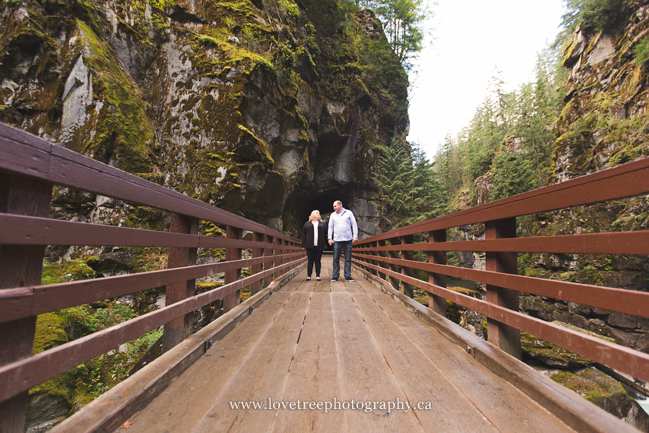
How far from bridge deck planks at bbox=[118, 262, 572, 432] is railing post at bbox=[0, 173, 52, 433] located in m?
0.47

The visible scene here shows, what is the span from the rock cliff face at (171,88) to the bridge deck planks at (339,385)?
26.5ft

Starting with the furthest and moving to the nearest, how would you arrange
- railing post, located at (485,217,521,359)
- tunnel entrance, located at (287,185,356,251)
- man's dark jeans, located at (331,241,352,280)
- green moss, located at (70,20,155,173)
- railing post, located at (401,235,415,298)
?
tunnel entrance, located at (287,185,356,251)
green moss, located at (70,20,155,173)
man's dark jeans, located at (331,241,352,280)
railing post, located at (401,235,415,298)
railing post, located at (485,217,521,359)

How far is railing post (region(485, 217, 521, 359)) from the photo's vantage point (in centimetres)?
213

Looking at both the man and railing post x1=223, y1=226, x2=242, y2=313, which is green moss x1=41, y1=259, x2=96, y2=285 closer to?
railing post x1=223, y1=226, x2=242, y2=313

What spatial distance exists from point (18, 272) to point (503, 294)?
287 cm

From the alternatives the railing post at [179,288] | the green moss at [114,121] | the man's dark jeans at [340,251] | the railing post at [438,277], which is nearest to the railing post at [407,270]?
the railing post at [438,277]

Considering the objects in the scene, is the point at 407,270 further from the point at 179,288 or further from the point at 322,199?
the point at 322,199

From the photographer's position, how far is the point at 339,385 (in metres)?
1.76

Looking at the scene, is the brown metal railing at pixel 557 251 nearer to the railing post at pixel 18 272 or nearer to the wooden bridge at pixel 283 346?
the wooden bridge at pixel 283 346

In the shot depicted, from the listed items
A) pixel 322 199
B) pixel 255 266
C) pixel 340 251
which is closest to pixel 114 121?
pixel 255 266

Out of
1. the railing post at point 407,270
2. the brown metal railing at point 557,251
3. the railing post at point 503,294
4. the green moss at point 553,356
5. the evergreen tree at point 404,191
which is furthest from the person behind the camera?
A: the evergreen tree at point 404,191

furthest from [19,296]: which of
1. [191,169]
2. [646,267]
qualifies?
[646,267]

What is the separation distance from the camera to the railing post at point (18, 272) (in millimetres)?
997

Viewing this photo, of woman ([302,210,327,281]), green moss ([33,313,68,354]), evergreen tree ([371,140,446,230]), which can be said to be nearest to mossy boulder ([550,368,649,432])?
woman ([302,210,327,281])
